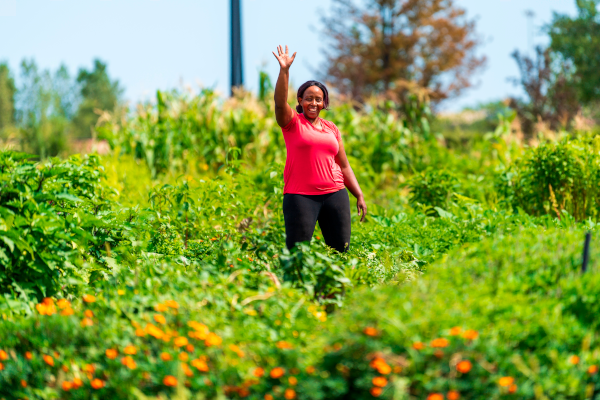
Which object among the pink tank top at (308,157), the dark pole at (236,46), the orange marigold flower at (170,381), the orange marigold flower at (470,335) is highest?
the dark pole at (236,46)

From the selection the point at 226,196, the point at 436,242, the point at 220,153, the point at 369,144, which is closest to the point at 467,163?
the point at 369,144

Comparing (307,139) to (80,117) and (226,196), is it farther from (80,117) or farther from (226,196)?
(80,117)

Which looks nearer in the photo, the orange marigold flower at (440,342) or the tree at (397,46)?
the orange marigold flower at (440,342)

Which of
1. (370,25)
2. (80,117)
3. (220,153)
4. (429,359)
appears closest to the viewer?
(429,359)

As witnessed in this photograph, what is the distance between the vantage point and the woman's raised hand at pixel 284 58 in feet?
11.1

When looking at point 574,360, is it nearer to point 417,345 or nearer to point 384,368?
point 417,345

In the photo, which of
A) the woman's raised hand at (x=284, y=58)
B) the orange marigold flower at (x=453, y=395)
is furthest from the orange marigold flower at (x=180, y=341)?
the woman's raised hand at (x=284, y=58)

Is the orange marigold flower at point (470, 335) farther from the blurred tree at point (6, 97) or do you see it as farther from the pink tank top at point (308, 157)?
the blurred tree at point (6, 97)

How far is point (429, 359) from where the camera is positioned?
2020 millimetres

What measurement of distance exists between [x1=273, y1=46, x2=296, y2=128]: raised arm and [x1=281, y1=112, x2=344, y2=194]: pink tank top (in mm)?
145

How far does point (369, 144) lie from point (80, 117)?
187ft

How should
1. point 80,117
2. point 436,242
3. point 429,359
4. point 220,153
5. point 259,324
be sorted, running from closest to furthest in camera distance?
point 429,359, point 259,324, point 436,242, point 220,153, point 80,117

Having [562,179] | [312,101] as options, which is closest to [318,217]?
[312,101]

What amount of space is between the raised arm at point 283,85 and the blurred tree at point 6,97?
196ft
